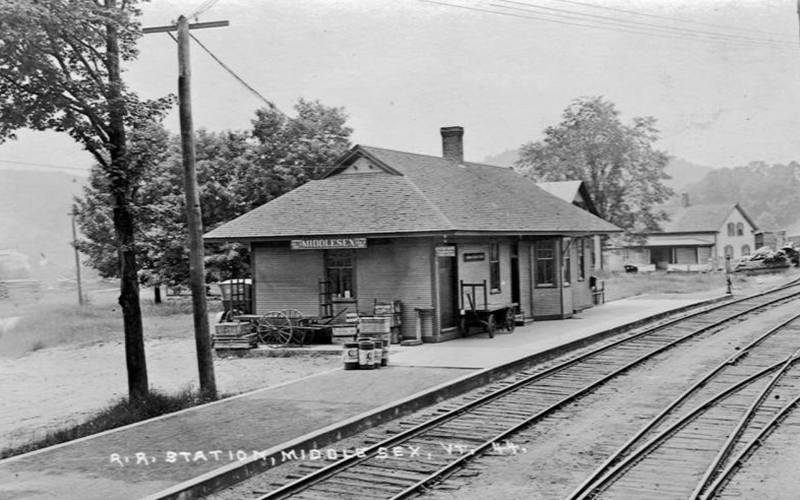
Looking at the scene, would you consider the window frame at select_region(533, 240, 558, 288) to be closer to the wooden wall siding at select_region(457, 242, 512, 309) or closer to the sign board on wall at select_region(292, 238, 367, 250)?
the wooden wall siding at select_region(457, 242, 512, 309)

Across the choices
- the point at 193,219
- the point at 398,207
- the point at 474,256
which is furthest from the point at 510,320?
the point at 193,219

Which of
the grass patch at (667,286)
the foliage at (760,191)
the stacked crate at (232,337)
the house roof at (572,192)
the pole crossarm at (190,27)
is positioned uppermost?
the foliage at (760,191)

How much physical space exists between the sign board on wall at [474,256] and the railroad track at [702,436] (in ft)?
24.0

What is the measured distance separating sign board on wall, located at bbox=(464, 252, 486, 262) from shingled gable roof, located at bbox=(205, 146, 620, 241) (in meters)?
0.92

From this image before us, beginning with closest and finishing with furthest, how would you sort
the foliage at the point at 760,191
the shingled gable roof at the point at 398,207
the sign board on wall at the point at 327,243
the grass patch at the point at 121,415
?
the grass patch at the point at 121,415 → the sign board on wall at the point at 327,243 → the shingled gable roof at the point at 398,207 → the foliage at the point at 760,191

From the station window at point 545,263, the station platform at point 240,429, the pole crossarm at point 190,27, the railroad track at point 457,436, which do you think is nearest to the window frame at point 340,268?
the station platform at point 240,429

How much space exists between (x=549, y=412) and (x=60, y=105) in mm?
8762

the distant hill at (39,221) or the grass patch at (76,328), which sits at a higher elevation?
the distant hill at (39,221)

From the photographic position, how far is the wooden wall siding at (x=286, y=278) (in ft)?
68.3

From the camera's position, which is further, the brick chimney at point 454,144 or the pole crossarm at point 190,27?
the brick chimney at point 454,144

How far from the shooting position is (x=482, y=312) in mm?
20781

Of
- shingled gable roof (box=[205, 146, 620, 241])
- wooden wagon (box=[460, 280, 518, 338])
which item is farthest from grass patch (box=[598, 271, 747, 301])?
wooden wagon (box=[460, 280, 518, 338])

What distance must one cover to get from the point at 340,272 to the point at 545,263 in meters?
7.64

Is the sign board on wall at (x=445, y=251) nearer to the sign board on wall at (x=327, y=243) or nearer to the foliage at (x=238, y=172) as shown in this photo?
the sign board on wall at (x=327, y=243)
